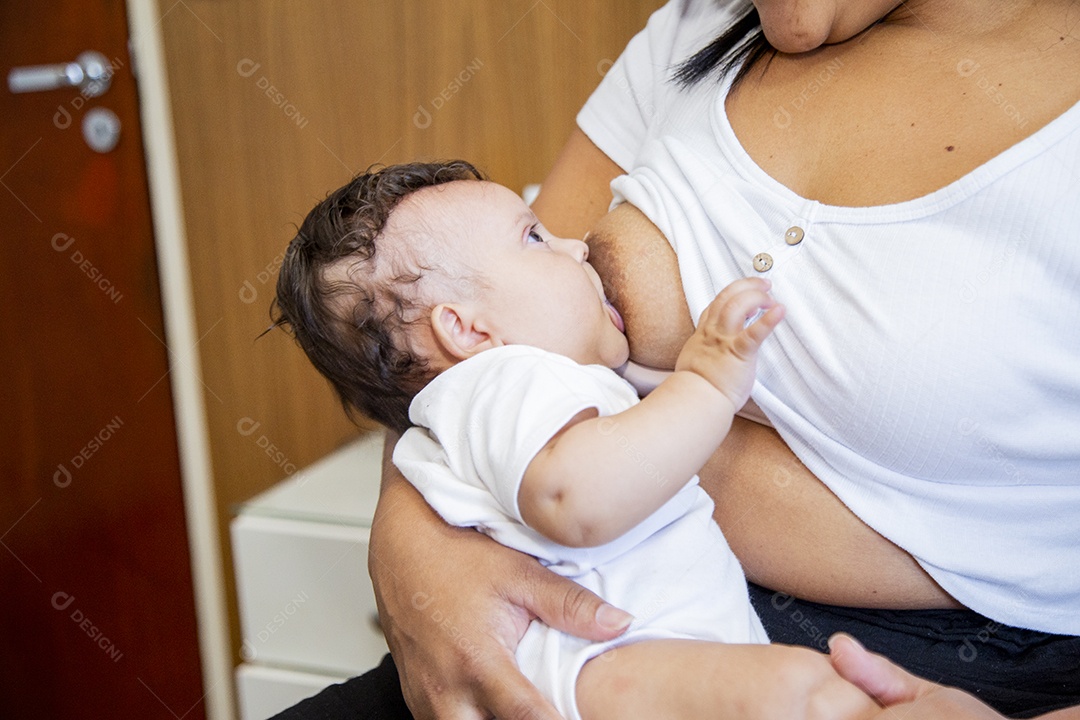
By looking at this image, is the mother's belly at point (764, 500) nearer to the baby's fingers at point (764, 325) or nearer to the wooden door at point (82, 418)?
the baby's fingers at point (764, 325)

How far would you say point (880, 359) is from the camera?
742 mm

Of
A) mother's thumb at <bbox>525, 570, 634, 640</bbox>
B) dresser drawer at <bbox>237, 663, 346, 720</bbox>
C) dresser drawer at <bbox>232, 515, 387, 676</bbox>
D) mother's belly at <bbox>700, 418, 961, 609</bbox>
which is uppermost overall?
mother's thumb at <bbox>525, 570, 634, 640</bbox>

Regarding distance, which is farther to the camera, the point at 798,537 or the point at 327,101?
the point at 327,101

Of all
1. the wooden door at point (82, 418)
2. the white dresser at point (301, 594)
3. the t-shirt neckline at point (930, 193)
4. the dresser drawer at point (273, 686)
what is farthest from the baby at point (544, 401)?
the wooden door at point (82, 418)

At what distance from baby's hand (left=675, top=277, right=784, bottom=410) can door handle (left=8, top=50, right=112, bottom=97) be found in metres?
1.50

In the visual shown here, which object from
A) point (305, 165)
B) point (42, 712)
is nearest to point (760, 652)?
point (305, 165)

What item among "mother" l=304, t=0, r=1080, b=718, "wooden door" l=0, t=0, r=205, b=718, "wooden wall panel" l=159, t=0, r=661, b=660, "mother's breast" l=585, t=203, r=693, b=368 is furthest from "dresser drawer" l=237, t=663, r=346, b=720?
"mother's breast" l=585, t=203, r=693, b=368

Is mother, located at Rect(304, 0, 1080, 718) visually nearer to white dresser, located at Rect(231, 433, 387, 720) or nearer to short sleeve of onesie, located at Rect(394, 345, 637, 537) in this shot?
short sleeve of onesie, located at Rect(394, 345, 637, 537)

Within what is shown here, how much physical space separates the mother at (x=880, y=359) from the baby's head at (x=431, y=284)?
0.23ft

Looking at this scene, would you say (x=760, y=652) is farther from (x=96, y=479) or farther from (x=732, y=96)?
(x=96, y=479)

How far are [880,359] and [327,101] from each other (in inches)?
52.4

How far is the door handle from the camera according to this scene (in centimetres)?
172

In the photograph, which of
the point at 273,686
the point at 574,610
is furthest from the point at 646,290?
the point at 273,686

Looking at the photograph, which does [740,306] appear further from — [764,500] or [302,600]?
[302,600]
